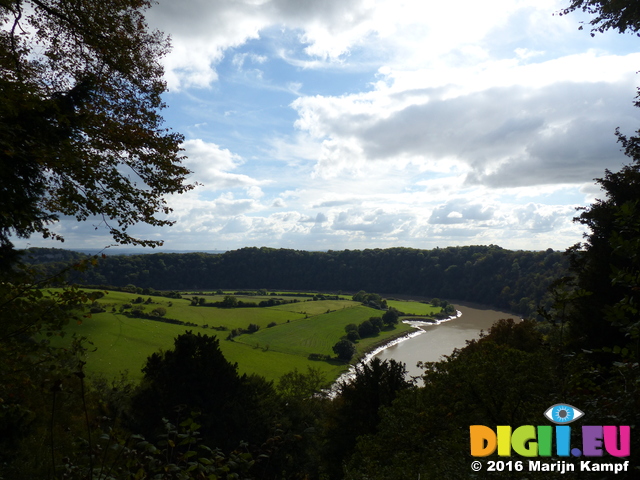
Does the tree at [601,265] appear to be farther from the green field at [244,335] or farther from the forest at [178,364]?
the green field at [244,335]

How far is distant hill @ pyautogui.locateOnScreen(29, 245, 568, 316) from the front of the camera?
9325 cm

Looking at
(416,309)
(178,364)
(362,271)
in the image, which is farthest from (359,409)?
(362,271)

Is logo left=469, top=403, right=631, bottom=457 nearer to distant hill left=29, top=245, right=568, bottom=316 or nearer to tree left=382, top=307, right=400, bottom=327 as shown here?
tree left=382, top=307, right=400, bottom=327

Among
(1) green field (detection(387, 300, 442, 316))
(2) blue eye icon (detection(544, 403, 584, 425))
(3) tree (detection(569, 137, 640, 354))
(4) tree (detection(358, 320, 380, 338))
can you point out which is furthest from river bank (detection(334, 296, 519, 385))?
(2) blue eye icon (detection(544, 403, 584, 425))

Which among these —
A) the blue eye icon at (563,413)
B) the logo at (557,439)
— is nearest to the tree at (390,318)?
the logo at (557,439)

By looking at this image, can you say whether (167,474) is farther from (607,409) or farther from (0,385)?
(607,409)

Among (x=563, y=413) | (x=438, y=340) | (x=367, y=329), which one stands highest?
(x=563, y=413)

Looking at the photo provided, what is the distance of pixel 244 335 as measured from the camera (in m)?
55.6

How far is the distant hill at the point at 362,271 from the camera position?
93250 mm

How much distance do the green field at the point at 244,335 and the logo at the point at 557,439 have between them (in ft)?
87.7

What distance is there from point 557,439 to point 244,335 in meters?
55.0

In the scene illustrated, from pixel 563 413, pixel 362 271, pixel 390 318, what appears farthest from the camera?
pixel 362 271

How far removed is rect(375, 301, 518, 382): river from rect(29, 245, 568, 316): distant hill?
13.4 m

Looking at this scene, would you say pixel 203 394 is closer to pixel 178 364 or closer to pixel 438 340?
pixel 178 364
